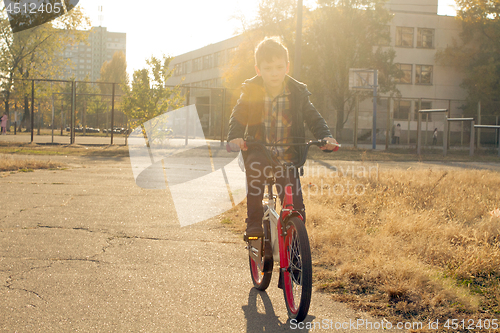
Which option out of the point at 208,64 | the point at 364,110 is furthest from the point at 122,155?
the point at 208,64

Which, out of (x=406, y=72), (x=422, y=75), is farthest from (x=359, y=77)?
(x=422, y=75)

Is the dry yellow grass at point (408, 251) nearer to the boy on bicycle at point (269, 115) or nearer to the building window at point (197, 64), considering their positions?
the boy on bicycle at point (269, 115)

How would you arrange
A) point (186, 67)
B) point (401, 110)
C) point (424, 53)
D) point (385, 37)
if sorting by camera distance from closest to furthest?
point (385, 37) → point (401, 110) → point (424, 53) → point (186, 67)

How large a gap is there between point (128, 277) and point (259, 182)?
136 cm

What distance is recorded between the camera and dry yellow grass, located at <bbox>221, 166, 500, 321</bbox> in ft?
10.5

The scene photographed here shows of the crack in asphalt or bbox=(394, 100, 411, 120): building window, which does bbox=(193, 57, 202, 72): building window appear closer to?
bbox=(394, 100, 411, 120): building window

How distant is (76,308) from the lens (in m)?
3.03

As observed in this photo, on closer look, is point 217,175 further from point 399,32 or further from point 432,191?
point 399,32

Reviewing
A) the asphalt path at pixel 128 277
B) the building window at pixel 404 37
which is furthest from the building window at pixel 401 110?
the asphalt path at pixel 128 277

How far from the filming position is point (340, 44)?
3681cm

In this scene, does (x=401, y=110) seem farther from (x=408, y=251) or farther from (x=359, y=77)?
(x=408, y=251)

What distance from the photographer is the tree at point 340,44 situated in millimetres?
36781

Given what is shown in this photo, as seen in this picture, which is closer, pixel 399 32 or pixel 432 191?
pixel 432 191

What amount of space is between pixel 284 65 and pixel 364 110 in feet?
133
